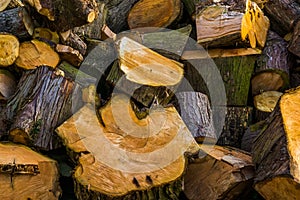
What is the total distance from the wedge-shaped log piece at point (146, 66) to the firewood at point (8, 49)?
2.35 feet

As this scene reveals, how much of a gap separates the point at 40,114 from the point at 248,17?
174 centimetres

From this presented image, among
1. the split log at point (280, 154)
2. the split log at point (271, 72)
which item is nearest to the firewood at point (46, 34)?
the split log at point (271, 72)

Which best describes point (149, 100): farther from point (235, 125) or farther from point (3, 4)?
point (3, 4)

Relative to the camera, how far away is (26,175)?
2174 mm

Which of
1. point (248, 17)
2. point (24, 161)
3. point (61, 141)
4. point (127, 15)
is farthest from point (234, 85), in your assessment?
point (24, 161)

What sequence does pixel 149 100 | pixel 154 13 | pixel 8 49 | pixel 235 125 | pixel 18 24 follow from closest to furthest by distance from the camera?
pixel 149 100, pixel 8 49, pixel 18 24, pixel 235 125, pixel 154 13

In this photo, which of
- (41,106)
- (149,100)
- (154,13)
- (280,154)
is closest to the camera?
(280,154)

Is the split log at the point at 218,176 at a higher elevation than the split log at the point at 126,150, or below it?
below

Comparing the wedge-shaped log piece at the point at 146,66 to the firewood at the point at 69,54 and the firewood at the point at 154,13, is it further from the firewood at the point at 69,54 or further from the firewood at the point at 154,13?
the firewood at the point at 154,13

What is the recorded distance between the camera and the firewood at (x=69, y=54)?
295 centimetres

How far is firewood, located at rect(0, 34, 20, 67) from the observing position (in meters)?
2.78

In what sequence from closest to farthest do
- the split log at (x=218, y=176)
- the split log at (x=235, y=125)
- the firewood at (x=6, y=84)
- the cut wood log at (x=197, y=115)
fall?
the split log at (x=218, y=176) < the cut wood log at (x=197, y=115) < the firewood at (x=6, y=84) < the split log at (x=235, y=125)

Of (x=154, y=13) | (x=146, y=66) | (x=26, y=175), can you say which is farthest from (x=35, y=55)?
(x=154, y=13)

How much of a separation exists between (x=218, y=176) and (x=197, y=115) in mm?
549
